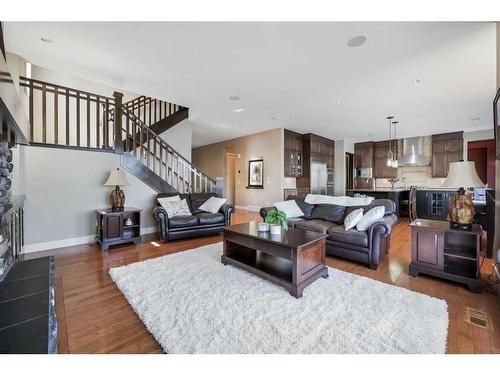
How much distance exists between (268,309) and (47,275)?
70.7 inches

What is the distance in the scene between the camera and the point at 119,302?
203cm

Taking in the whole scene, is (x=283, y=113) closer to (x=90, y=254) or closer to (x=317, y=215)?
(x=317, y=215)

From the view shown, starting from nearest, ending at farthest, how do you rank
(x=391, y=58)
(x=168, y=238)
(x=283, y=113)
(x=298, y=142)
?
(x=391, y=58)
(x=168, y=238)
(x=283, y=113)
(x=298, y=142)

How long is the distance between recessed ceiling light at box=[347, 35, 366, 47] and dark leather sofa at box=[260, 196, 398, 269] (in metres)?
2.16

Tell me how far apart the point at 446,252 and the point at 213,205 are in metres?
3.66

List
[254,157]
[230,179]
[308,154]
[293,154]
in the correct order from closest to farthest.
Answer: [293,154]
[308,154]
[254,157]
[230,179]

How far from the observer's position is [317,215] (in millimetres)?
3889

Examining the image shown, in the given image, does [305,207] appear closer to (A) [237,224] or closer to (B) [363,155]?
(A) [237,224]

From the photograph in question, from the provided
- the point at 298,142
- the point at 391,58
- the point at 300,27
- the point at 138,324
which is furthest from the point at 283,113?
the point at 138,324

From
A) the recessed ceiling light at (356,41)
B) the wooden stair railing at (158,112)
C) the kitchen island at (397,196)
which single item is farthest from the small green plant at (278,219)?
the kitchen island at (397,196)

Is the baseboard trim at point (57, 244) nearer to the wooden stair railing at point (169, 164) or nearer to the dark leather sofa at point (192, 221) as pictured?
the dark leather sofa at point (192, 221)

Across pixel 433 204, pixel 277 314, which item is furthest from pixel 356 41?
pixel 433 204

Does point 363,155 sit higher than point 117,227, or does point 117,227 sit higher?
point 363,155

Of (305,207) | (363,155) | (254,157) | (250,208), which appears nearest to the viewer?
(305,207)
